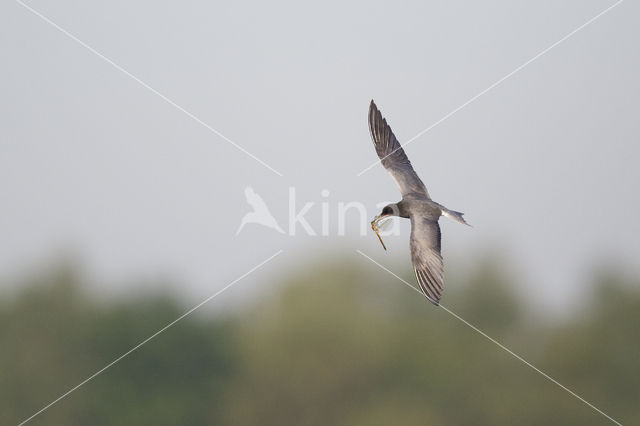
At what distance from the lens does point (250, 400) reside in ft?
125

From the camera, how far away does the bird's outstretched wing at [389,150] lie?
1060cm

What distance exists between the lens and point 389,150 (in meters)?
11.0

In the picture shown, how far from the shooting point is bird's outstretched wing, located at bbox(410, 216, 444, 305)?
954 centimetres

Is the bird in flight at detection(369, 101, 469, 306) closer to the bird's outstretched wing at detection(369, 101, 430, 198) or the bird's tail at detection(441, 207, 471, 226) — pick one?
the bird's tail at detection(441, 207, 471, 226)

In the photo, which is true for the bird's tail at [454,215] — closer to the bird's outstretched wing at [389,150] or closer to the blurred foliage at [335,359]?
the bird's outstretched wing at [389,150]

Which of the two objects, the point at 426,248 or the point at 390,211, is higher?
the point at 390,211

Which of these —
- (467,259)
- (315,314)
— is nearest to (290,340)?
(315,314)

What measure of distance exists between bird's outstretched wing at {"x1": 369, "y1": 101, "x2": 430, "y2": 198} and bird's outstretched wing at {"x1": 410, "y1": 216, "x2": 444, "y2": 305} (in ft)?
3.18

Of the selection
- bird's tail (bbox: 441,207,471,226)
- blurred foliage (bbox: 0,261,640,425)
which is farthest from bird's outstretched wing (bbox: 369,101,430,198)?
blurred foliage (bbox: 0,261,640,425)

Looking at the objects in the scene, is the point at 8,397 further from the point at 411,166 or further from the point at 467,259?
the point at 411,166

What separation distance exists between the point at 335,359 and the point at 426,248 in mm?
27085

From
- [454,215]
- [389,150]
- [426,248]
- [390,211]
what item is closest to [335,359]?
[389,150]

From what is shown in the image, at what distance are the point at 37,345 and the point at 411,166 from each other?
3516 cm

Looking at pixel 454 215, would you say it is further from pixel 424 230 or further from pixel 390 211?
pixel 390 211
